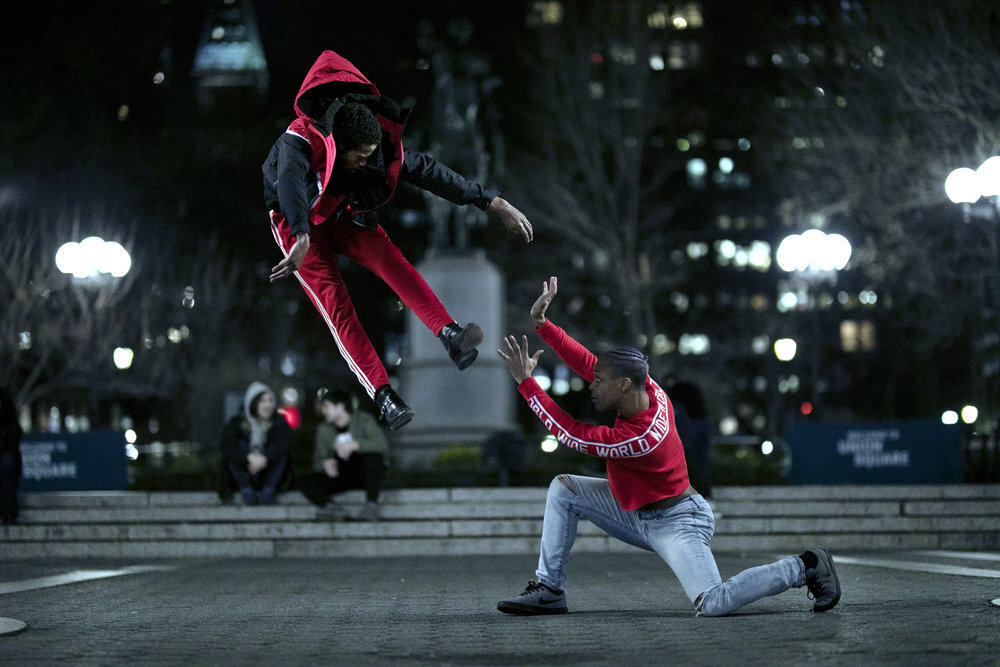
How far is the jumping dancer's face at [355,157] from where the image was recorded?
239 inches

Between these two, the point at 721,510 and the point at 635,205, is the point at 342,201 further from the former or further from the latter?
the point at 635,205

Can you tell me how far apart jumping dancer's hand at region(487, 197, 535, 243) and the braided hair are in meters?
0.81

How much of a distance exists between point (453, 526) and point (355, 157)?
27.9 feet

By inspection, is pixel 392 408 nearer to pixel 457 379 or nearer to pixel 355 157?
pixel 355 157

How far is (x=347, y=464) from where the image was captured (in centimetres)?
1343

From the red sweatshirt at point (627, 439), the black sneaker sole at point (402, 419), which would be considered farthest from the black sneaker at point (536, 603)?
the black sneaker sole at point (402, 419)

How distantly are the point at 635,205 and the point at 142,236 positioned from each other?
13.9m

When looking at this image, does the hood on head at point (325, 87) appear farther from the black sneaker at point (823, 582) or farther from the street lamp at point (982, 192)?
the street lamp at point (982, 192)

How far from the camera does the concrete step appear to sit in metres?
13.9

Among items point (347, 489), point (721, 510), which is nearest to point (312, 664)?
point (347, 489)

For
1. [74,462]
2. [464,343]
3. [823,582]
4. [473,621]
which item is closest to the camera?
[464,343]

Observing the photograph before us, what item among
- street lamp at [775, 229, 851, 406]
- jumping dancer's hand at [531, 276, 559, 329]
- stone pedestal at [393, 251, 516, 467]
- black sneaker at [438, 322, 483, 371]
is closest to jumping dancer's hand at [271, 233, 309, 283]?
black sneaker at [438, 322, 483, 371]

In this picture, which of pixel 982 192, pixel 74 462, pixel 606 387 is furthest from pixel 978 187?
pixel 74 462

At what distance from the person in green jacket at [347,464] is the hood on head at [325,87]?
23.4 feet
